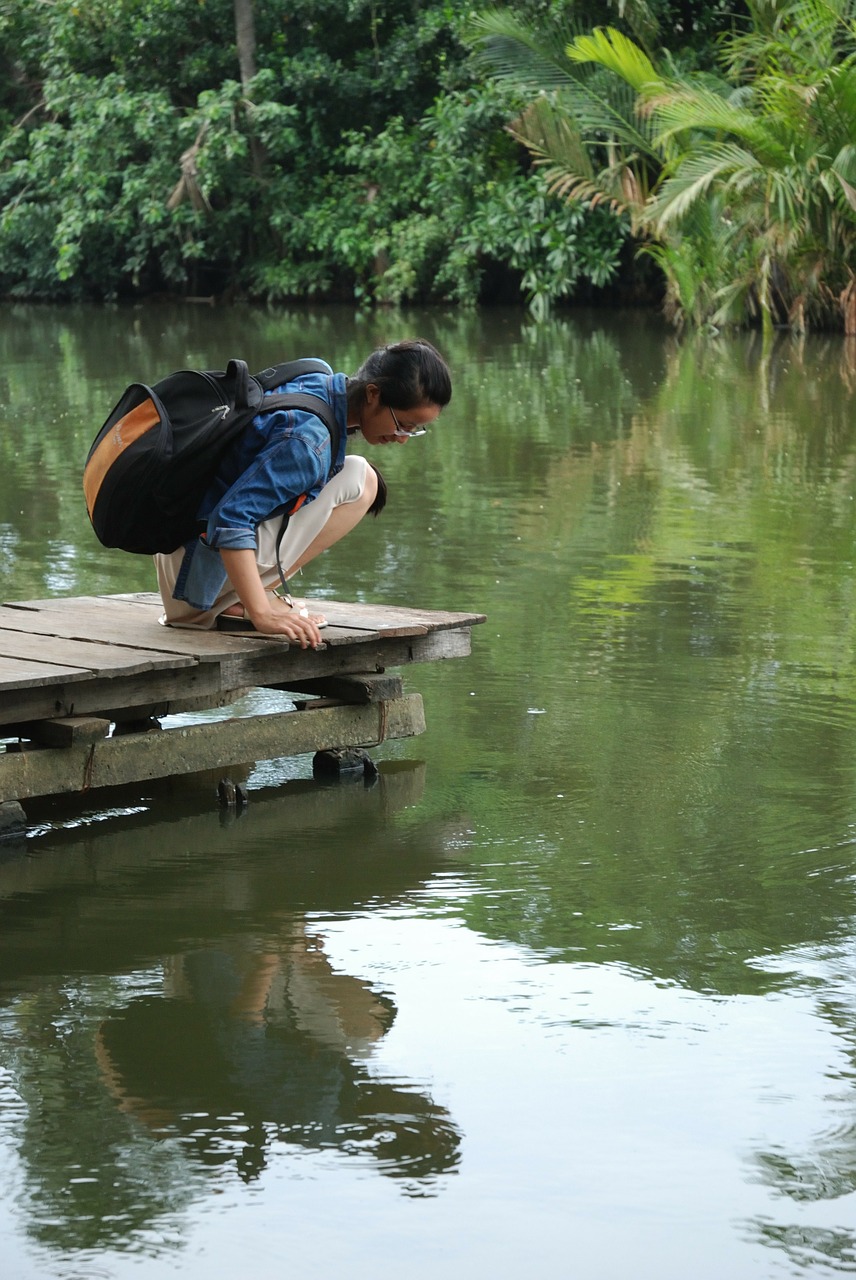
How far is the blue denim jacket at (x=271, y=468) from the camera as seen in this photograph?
A: 4238 mm

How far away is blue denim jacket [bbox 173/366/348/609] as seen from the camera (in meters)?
4.24

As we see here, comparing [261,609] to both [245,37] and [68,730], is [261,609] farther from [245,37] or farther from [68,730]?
[245,37]

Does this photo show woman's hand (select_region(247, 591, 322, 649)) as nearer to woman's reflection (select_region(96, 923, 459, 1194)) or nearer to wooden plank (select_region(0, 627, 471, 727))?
wooden plank (select_region(0, 627, 471, 727))

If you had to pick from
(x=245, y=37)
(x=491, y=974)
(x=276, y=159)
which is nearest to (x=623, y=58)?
(x=245, y=37)

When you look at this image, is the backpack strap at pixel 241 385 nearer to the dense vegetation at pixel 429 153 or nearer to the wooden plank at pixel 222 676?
the wooden plank at pixel 222 676

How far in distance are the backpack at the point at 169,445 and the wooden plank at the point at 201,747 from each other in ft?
1.71

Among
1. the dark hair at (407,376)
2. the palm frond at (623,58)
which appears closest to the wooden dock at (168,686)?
the dark hair at (407,376)

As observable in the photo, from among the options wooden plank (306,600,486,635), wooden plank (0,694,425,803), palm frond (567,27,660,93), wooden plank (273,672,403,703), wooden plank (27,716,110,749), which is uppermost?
palm frond (567,27,660,93)

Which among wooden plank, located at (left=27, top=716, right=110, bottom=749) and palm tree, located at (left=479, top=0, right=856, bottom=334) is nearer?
wooden plank, located at (left=27, top=716, right=110, bottom=749)

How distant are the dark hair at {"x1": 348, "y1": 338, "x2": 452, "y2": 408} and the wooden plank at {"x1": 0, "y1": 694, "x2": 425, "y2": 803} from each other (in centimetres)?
90

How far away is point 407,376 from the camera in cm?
430

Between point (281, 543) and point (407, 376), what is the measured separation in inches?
22.6

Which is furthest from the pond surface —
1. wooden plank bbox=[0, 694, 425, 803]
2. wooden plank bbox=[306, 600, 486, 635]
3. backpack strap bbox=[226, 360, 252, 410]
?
A: backpack strap bbox=[226, 360, 252, 410]

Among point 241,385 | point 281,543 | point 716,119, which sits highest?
point 716,119
